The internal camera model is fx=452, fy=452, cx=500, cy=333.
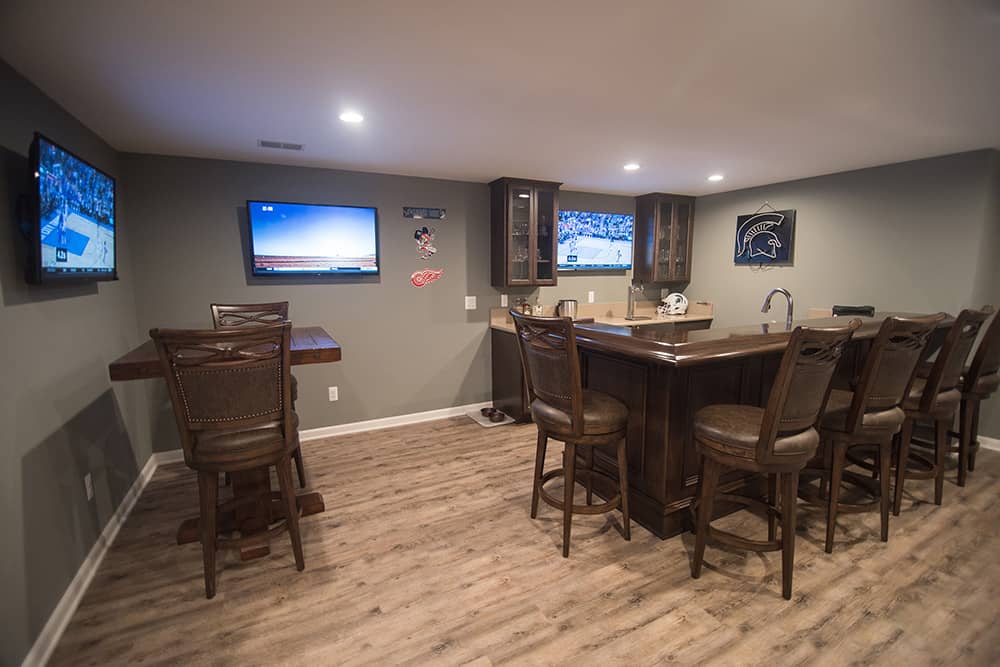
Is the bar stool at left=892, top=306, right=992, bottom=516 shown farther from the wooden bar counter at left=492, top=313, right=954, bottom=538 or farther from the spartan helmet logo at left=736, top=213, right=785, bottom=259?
the spartan helmet logo at left=736, top=213, right=785, bottom=259

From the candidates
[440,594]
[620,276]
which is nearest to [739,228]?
[620,276]

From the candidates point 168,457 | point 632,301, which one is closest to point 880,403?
point 632,301

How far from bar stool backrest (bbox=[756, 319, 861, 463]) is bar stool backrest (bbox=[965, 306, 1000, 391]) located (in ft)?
5.92

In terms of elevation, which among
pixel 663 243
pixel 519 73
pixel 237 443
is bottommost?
pixel 237 443

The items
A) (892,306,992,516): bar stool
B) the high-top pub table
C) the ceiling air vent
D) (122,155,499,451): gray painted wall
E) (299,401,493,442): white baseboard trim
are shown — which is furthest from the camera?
(299,401,493,442): white baseboard trim

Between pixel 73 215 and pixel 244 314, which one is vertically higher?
pixel 73 215

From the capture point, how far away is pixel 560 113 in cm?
248

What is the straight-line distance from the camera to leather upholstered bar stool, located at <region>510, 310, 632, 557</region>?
202 centimetres

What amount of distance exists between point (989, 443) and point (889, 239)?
1.74 metres

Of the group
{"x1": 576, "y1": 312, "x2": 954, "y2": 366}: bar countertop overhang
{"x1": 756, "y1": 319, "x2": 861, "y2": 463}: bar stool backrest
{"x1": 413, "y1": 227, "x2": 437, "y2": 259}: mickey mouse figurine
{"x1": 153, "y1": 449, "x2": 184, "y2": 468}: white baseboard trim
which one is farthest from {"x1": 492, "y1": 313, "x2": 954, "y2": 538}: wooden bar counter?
{"x1": 153, "y1": 449, "x2": 184, "y2": 468}: white baseboard trim

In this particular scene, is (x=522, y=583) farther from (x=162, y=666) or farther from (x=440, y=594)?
(x=162, y=666)

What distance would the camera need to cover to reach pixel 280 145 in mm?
3021

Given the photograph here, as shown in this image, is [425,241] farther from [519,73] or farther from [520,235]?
[519,73]

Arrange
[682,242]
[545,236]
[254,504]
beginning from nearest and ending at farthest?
[254,504] < [545,236] < [682,242]
